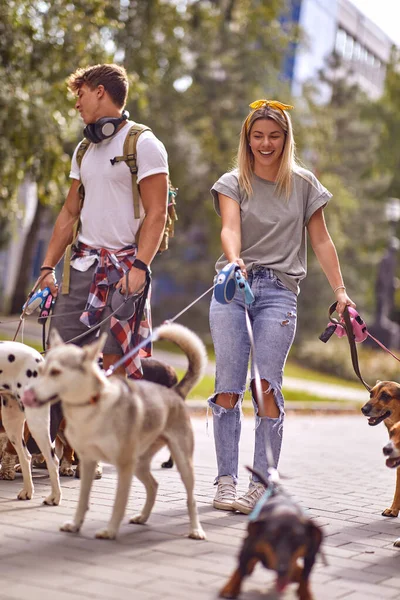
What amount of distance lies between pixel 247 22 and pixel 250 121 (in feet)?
63.9

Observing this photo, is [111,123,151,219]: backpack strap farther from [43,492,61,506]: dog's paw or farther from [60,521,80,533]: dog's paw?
[60,521,80,533]: dog's paw

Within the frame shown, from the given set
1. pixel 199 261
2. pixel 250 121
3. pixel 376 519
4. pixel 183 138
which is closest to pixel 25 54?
pixel 250 121

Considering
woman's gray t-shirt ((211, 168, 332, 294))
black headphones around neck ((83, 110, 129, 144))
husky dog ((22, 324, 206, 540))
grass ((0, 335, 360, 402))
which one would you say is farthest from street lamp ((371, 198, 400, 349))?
husky dog ((22, 324, 206, 540))

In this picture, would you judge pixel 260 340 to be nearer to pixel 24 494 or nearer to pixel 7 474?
pixel 24 494

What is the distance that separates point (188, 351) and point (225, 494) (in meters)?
1.45

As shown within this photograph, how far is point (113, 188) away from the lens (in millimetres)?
5684

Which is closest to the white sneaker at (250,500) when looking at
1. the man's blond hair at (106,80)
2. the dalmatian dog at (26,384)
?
the dalmatian dog at (26,384)

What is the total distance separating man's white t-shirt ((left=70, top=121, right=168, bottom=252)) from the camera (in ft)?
18.5

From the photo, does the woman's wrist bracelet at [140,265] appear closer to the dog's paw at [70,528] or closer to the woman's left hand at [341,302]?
the woman's left hand at [341,302]

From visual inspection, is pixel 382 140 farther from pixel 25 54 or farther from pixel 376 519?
pixel 376 519

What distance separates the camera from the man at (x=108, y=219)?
5598mm

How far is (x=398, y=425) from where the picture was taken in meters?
5.20

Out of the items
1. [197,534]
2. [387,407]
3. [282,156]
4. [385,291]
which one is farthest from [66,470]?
[385,291]

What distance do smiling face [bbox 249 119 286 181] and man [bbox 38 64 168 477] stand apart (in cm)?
63
